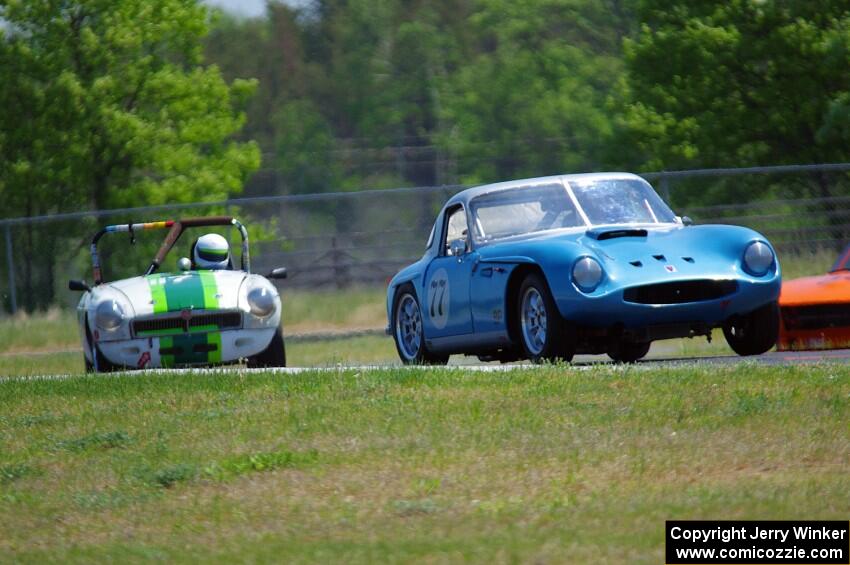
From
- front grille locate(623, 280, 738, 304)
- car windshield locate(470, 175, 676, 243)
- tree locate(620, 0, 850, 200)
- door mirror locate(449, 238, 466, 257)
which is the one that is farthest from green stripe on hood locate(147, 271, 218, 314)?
tree locate(620, 0, 850, 200)

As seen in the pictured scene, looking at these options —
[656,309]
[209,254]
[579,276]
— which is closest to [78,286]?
[209,254]

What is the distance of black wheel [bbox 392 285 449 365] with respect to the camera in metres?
13.2

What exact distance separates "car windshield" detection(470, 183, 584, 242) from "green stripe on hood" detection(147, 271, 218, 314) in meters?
2.64

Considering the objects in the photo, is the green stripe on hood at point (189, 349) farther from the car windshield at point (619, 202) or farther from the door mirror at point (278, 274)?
the car windshield at point (619, 202)

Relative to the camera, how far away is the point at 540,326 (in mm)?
11344

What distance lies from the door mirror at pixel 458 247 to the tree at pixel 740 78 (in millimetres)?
18052

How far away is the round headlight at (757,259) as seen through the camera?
446 inches

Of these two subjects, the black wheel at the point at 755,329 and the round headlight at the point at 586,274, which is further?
the black wheel at the point at 755,329

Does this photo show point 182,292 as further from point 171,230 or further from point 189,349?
point 171,230

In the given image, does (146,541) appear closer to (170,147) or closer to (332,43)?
(170,147)

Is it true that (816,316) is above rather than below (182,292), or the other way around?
below

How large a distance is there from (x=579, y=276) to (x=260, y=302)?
4162 millimetres

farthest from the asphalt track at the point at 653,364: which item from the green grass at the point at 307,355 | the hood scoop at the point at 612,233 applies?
the green grass at the point at 307,355

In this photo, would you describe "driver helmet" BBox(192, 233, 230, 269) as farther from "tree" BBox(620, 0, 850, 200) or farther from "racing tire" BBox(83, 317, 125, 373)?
"tree" BBox(620, 0, 850, 200)
